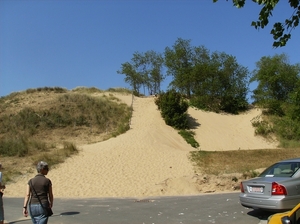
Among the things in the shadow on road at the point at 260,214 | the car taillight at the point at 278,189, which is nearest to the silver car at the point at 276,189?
the car taillight at the point at 278,189

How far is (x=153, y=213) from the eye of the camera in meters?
10.5

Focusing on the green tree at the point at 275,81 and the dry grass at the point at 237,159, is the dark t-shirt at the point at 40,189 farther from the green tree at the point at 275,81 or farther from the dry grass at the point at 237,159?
the green tree at the point at 275,81

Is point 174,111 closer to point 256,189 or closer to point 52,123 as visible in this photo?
point 52,123

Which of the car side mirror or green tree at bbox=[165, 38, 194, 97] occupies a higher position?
green tree at bbox=[165, 38, 194, 97]

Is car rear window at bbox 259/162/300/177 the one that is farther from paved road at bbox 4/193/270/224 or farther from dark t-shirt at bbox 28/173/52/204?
dark t-shirt at bbox 28/173/52/204

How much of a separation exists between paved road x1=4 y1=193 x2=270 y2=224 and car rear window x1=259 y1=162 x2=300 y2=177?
3.91ft

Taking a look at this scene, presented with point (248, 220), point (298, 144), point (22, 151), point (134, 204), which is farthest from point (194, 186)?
point (298, 144)

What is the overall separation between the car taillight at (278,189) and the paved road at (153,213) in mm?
1003

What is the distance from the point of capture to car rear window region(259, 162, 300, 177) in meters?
8.82

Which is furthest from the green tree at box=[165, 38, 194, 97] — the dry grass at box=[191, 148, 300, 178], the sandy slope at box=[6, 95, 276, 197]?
the dry grass at box=[191, 148, 300, 178]

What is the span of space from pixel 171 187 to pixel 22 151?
39.4 ft

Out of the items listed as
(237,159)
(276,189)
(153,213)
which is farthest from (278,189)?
(237,159)

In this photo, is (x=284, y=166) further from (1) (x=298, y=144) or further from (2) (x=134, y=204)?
(1) (x=298, y=144)

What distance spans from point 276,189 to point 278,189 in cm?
5
